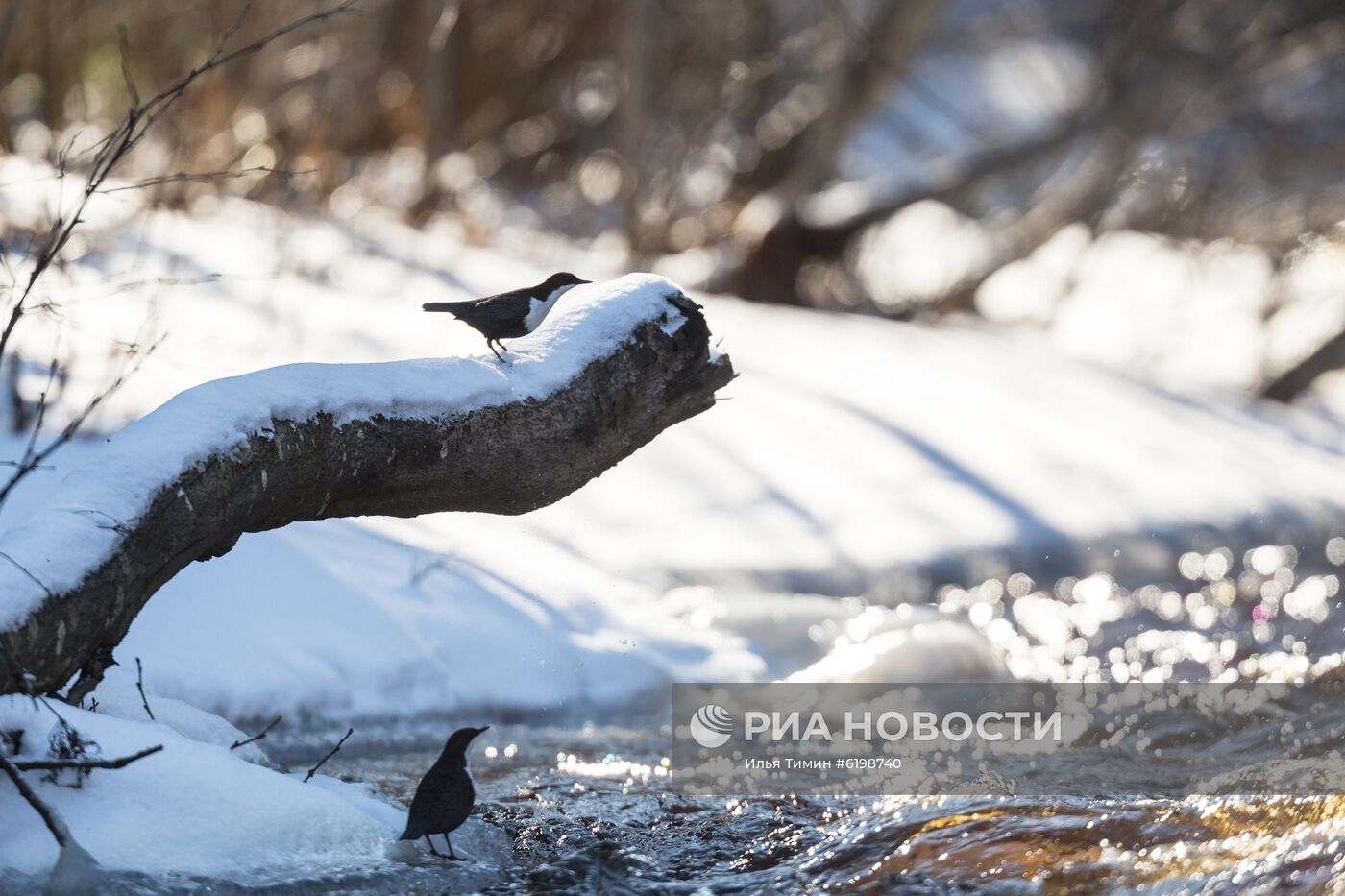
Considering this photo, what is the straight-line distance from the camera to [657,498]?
612 cm

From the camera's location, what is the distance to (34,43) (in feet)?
32.7

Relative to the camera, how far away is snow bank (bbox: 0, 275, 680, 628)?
2.46 meters

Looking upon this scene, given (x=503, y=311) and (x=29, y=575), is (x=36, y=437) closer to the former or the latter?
(x=29, y=575)

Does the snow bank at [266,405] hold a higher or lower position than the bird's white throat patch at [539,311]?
lower

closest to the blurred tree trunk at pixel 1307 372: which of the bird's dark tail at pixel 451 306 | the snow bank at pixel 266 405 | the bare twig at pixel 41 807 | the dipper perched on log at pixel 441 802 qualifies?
the snow bank at pixel 266 405

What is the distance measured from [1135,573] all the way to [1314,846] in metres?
3.54

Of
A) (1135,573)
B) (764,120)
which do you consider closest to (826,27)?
(764,120)

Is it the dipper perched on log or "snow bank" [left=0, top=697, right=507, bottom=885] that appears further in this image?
the dipper perched on log

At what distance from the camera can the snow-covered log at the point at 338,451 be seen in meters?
2.47

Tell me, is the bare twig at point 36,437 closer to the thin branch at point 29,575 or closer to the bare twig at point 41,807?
the thin branch at point 29,575

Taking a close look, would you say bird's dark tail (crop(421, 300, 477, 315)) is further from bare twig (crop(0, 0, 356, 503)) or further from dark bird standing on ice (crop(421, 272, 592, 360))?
bare twig (crop(0, 0, 356, 503))

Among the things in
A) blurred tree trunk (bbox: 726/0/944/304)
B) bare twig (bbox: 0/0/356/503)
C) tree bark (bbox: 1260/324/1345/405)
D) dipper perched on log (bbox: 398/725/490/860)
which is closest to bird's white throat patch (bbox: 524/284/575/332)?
bare twig (bbox: 0/0/356/503)

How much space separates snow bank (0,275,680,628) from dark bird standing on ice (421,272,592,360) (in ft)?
0.25

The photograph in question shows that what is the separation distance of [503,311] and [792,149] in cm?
881
